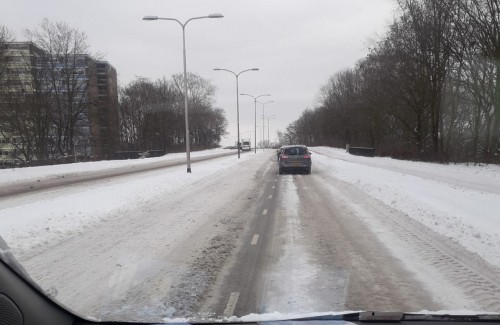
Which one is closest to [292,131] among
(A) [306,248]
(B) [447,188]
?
(B) [447,188]

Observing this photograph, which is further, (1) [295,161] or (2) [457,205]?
(1) [295,161]

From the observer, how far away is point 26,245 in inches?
309

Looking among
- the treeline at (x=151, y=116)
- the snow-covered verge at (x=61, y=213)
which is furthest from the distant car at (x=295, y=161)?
the treeline at (x=151, y=116)

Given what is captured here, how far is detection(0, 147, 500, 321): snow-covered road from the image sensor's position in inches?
192

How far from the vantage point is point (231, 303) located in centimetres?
482

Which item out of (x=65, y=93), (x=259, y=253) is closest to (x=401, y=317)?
(x=259, y=253)

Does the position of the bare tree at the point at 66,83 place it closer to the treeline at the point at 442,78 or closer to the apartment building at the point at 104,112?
the apartment building at the point at 104,112

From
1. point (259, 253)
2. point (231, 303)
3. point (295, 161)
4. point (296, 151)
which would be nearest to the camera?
point (231, 303)

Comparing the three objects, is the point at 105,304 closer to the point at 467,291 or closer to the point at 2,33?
the point at 467,291

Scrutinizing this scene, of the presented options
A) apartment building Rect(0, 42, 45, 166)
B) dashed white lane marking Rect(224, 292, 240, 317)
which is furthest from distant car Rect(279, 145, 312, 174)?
apartment building Rect(0, 42, 45, 166)

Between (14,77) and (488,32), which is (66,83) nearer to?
(14,77)

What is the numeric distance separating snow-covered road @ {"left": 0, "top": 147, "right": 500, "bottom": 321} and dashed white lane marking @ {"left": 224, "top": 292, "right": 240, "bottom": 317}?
0.01 metres

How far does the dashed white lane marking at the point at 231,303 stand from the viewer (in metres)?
4.51

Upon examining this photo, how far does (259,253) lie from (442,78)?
31.0 metres
